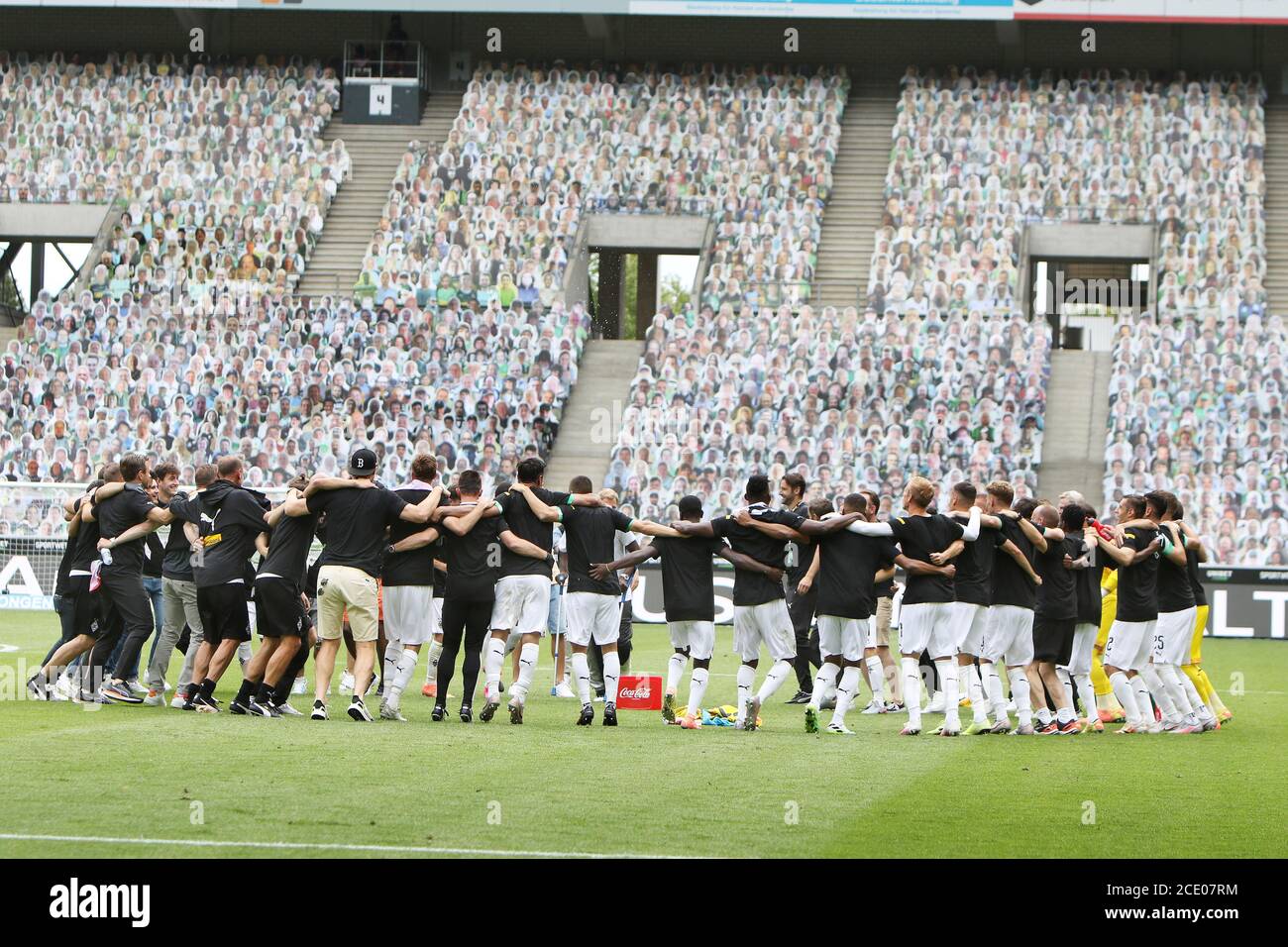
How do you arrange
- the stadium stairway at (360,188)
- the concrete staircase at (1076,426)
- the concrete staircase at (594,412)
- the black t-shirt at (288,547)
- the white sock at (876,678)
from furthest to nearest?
the stadium stairway at (360,188)
the concrete staircase at (594,412)
the concrete staircase at (1076,426)
the white sock at (876,678)
the black t-shirt at (288,547)

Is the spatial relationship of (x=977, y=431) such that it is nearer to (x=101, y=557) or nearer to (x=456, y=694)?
(x=456, y=694)

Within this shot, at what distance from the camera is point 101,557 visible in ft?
52.1

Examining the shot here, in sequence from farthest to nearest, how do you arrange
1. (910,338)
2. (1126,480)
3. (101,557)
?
(910,338) < (1126,480) < (101,557)

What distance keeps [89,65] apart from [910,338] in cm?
2327

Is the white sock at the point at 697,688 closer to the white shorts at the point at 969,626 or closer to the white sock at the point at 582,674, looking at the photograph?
the white sock at the point at 582,674

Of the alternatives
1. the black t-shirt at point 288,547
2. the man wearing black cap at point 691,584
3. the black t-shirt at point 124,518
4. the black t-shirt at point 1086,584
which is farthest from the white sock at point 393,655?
the black t-shirt at point 1086,584

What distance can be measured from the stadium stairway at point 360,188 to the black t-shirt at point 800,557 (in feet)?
76.2

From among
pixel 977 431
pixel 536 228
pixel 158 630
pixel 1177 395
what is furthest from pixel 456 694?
pixel 536 228

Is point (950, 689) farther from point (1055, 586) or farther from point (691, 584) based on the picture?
point (691, 584)

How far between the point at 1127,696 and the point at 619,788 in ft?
21.2

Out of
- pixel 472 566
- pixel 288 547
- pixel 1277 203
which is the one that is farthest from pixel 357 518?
pixel 1277 203

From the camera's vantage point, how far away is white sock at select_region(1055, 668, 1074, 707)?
16031 mm

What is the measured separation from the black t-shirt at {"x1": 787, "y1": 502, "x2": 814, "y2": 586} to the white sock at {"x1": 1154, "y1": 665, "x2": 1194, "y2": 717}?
329 cm

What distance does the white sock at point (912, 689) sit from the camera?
592 inches
